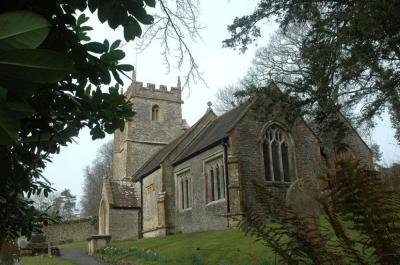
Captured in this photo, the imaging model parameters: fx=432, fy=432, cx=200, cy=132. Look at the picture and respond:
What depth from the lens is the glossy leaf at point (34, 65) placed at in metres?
0.96

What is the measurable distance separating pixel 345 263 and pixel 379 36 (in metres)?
9.46

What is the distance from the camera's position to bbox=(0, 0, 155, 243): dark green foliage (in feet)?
3.22

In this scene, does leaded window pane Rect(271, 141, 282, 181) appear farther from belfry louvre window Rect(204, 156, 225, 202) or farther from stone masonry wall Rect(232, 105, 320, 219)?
belfry louvre window Rect(204, 156, 225, 202)

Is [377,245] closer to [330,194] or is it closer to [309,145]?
[330,194]

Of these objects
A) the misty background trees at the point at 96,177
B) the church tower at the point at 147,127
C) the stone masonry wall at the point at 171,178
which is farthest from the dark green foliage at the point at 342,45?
the misty background trees at the point at 96,177

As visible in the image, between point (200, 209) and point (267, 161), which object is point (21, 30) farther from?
point (200, 209)

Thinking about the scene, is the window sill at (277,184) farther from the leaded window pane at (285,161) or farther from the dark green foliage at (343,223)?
the dark green foliage at (343,223)

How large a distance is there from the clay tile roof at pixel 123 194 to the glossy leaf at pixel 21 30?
30703 millimetres

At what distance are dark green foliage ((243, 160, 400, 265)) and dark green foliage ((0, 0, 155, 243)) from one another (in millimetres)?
887

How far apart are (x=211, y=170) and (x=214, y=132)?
2.92m

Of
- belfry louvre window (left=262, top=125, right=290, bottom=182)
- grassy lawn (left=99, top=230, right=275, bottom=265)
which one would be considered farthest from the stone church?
grassy lawn (left=99, top=230, right=275, bottom=265)

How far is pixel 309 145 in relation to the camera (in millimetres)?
22859

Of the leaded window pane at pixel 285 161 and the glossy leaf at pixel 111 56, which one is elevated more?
the leaded window pane at pixel 285 161

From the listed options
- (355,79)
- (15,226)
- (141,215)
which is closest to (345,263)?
(15,226)
